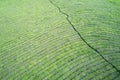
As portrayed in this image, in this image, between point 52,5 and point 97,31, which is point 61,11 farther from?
point 97,31

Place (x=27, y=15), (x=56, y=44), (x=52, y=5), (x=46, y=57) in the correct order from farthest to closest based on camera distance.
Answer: (x=52, y=5) < (x=27, y=15) < (x=56, y=44) < (x=46, y=57)

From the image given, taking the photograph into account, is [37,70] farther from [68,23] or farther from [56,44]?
[68,23]

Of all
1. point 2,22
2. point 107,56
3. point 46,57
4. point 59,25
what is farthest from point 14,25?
point 107,56

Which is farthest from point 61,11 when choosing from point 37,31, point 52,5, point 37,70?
point 37,70

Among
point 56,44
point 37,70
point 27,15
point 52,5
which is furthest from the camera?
point 52,5

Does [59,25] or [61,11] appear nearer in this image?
[59,25]

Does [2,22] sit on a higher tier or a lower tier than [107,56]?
lower
